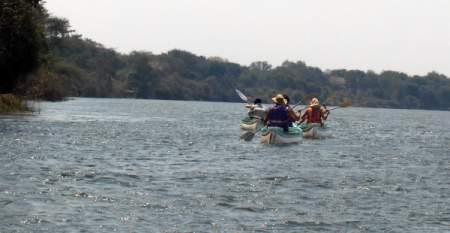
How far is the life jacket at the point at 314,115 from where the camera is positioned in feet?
164

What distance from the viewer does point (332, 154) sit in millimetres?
41000

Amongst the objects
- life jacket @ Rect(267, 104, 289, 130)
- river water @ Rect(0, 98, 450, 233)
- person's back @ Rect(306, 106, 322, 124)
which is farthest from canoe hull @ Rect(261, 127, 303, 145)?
person's back @ Rect(306, 106, 322, 124)

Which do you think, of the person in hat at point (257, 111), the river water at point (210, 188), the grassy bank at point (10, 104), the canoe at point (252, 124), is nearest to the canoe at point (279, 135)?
the river water at point (210, 188)

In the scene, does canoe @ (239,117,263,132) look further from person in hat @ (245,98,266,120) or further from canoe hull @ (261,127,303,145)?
canoe hull @ (261,127,303,145)

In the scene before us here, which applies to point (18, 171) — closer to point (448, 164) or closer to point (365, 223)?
point (365, 223)

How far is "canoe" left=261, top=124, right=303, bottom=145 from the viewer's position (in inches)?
1710

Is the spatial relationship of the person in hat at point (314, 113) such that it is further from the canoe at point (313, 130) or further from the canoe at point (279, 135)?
the canoe at point (279, 135)

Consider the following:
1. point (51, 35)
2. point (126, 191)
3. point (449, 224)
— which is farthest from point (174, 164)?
point (51, 35)

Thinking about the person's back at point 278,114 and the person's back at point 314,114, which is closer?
the person's back at point 278,114

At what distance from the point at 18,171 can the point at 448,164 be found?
21.6 metres

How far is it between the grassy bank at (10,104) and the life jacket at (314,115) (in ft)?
74.6

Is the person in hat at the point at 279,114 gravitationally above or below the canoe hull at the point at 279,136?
above

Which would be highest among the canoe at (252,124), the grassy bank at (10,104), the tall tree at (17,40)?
the tall tree at (17,40)

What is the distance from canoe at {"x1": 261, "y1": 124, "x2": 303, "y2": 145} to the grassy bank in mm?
22897
